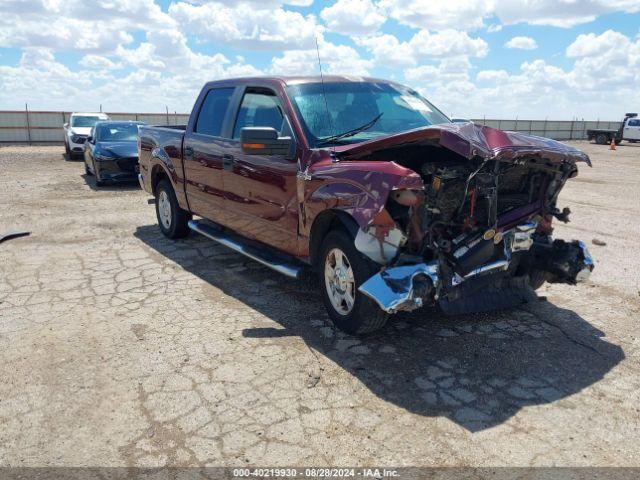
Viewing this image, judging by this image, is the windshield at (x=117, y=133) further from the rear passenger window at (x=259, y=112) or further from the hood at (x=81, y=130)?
the rear passenger window at (x=259, y=112)

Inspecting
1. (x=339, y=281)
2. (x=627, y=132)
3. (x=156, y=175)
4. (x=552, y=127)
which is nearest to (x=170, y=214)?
(x=156, y=175)

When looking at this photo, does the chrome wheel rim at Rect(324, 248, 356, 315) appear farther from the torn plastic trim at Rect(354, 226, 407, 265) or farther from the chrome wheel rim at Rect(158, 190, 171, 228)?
the chrome wheel rim at Rect(158, 190, 171, 228)

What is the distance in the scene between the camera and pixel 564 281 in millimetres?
4523

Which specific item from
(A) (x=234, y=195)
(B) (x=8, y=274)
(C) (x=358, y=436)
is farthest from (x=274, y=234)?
(B) (x=8, y=274)

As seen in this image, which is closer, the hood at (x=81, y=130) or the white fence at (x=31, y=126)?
the hood at (x=81, y=130)

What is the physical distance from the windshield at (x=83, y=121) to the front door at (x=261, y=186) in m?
17.3

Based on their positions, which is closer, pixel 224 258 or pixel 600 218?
pixel 224 258

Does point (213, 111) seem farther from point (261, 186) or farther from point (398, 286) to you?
point (398, 286)

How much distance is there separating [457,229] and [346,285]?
94 centimetres

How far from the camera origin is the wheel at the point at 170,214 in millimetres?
7367

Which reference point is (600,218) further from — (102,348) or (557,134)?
(557,134)

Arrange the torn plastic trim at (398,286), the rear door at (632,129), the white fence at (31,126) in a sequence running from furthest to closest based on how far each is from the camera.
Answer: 1. the rear door at (632,129)
2. the white fence at (31,126)
3. the torn plastic trim at (398,286)

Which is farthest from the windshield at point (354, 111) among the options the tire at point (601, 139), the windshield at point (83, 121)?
the tire at point (601, 139)

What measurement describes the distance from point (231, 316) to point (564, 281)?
283cm
